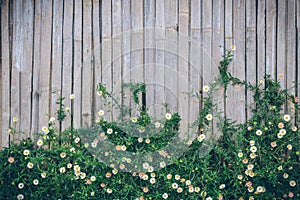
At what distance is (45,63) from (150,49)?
933mm

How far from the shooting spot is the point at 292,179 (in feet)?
17.1

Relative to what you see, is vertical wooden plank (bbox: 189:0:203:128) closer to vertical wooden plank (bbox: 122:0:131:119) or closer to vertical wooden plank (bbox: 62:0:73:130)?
vertical wooden plank (bbox: 122:0:131:119)

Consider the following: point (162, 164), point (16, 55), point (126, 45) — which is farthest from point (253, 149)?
point (16, 55)

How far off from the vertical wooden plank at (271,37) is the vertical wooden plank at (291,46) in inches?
4.7

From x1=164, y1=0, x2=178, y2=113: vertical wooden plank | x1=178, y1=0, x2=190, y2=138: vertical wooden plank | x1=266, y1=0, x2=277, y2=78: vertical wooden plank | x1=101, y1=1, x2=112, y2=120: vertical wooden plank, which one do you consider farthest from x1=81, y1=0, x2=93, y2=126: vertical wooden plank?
x1=266, y1=0, x2=277, y2=78: vertical wooden plank

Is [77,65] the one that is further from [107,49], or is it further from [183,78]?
[183,78]

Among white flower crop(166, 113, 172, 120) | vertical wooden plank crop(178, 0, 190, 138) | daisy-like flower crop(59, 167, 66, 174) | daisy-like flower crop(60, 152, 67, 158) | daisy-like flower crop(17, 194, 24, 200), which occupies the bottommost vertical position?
daisy-like flower crop(17, 194, 24, 200)

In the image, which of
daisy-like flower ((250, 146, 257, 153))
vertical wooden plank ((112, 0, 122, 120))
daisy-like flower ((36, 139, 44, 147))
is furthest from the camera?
vertical wooden plank ((112, 0, 122, 120))

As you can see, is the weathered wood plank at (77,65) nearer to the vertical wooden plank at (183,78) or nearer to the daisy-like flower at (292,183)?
the vertical wooden plank at (183,78)

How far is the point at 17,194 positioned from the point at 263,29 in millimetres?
2548

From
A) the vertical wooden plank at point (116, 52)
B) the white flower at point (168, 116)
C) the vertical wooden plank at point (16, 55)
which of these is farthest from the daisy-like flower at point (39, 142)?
the white flower at point (168, 116)

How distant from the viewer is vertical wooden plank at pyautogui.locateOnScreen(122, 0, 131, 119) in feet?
17.7

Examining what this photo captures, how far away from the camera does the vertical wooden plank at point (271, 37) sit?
5.38 meters

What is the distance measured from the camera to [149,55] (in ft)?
17.7
